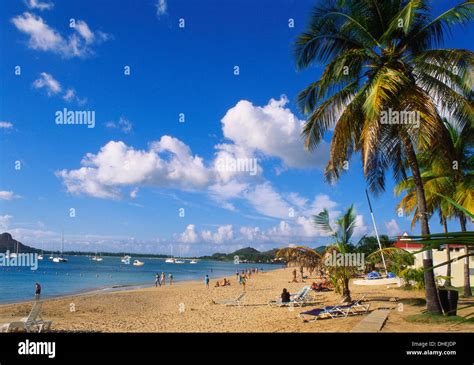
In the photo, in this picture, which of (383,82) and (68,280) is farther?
(68,280)

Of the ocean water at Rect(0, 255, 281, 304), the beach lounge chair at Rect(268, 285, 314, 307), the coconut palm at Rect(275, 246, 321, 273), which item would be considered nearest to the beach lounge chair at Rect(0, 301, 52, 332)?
the coconut palm at Rect(275, 246, 321, 273)

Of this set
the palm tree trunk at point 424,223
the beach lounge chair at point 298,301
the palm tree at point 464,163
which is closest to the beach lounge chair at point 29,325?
the beach lounge chair at point 298,301

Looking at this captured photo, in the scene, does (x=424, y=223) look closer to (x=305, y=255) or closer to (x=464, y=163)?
(x=305, y=255)

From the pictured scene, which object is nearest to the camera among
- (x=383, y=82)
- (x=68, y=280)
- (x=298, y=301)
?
(x=383, y=82)

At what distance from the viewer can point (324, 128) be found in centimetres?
1226

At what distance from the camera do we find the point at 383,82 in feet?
32.7

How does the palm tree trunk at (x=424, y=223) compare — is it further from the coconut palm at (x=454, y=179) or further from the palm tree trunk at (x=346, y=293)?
the palm tree trunk at (x=346, y=293)

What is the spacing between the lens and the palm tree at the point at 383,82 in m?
10.1

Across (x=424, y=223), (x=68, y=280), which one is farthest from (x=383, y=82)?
(x=68, y=280)

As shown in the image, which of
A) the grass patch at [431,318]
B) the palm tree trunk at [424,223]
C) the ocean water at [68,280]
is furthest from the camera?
the ocean water at [68,280]
